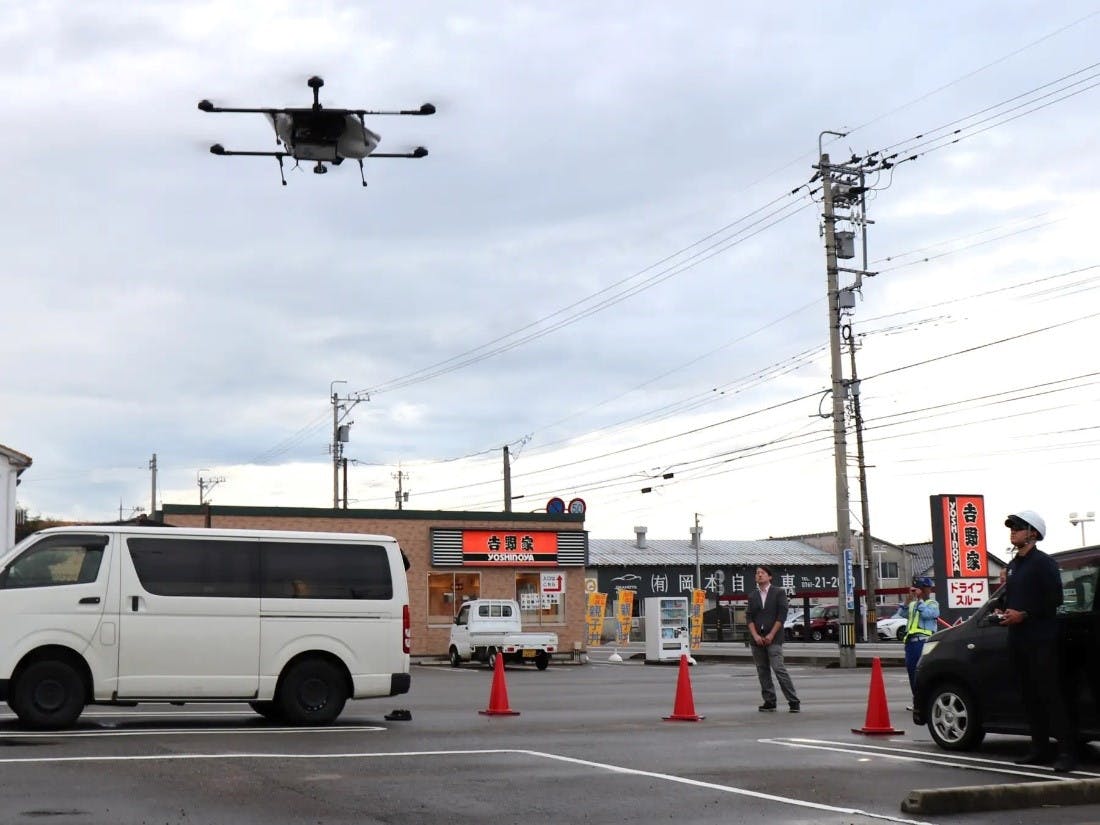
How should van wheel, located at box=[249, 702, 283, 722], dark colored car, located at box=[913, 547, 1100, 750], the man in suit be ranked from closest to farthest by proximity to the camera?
dark colored car, located at box=[913, 547, 1100, 750], van wheel, located at box=[249, 702, 283, 722], the man in suit

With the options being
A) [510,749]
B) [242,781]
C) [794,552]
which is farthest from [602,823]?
[794,552]

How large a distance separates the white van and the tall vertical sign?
28.9 feet

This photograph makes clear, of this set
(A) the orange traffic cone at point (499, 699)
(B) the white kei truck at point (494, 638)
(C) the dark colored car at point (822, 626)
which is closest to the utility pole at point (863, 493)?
Result: (C) the dark colored car at point (822, 626)

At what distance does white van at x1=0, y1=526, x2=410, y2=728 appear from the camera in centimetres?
1384

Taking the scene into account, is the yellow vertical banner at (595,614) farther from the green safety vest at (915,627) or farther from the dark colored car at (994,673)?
the dark colored car at (994,673)

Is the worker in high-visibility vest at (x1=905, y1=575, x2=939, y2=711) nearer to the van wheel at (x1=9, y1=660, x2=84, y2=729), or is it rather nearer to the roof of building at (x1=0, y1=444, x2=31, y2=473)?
the van wheel at (x1=9, y1=660, x2=84, y2=729)

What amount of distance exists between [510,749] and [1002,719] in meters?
4.38

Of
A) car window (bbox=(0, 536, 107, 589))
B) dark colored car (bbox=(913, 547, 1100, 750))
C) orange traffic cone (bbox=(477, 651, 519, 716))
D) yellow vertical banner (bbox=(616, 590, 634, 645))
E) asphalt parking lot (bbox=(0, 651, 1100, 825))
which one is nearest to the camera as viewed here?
asphalt parking lot (bbox=(0, 651, 1100, 825))

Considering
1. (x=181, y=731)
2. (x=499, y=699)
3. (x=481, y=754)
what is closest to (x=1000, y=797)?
(x=481, y=754)

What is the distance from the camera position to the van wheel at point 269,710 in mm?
15030

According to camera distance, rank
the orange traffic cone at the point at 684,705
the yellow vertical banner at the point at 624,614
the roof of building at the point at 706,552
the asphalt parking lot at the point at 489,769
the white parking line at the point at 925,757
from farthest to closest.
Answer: the roof of building at the point at 706,552 < the yellow vertical banner at the point at 624,614 < the orange traffic cone at the point at 684,705 < the white parking line at the point at 925,757 < the asphalt parking lot at the point at 489,769

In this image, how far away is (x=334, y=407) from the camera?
6794 cm

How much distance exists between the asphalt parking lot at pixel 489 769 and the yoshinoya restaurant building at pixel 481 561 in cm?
2700

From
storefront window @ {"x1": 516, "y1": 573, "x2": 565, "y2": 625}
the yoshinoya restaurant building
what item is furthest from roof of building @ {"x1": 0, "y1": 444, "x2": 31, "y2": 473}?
storefront window @ {"x1": 516, "y1": 573, "x2": 565, "y2": 625}
